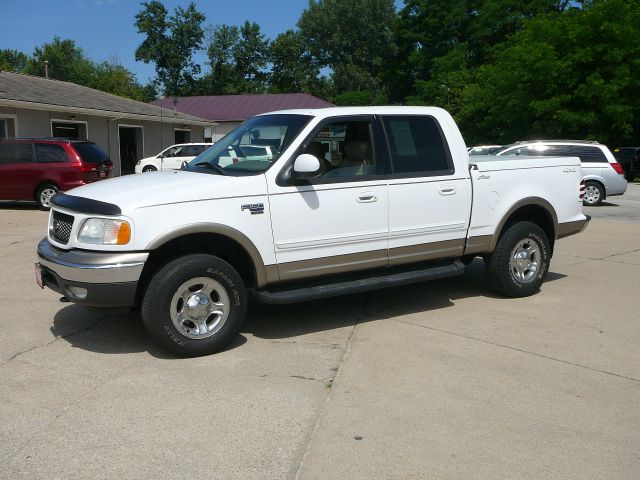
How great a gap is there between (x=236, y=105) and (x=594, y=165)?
131 ft

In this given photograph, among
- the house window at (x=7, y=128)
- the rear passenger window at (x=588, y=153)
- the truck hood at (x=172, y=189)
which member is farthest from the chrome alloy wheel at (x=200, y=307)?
the house window at (x=7, y=128)

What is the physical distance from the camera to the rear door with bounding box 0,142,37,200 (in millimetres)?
14922

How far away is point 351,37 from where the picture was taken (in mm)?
80688

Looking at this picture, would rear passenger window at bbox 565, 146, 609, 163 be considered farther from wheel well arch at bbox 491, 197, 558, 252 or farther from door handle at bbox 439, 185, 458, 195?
door handle at bbox 439, 185, 458, 195

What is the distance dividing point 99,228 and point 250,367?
1.55 m

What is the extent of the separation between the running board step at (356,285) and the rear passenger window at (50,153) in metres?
11.6

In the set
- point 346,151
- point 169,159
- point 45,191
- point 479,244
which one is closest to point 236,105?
point 169,159

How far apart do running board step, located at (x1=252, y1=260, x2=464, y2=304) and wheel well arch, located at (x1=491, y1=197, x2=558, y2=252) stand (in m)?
0.70

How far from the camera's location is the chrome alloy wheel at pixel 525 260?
6.60 metres

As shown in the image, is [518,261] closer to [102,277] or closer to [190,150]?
[102,277]

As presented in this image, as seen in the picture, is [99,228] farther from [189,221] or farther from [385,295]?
[385,295]

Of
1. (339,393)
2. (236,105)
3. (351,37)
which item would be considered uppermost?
(351,37)

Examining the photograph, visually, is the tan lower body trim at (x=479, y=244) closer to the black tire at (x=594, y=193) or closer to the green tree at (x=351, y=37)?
the black tire at (x=594, y=193)

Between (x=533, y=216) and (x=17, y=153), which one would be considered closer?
(x=533, y=216)
